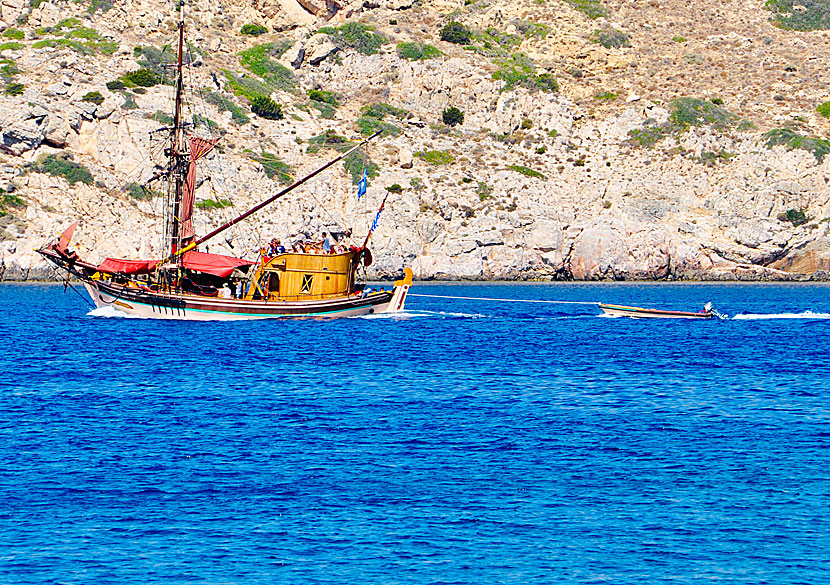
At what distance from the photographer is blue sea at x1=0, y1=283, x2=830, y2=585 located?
61.9 ft

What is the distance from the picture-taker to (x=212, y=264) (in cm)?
7062

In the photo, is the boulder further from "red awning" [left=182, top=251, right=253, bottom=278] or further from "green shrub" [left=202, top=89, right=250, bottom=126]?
"red awning" [left=182, top=251, right=253, bottom=278]

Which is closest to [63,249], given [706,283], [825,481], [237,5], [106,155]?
[106,155]

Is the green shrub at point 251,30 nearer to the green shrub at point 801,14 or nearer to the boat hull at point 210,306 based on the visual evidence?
the boat hull at point 210,306

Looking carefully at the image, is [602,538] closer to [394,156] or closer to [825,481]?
[825,481]

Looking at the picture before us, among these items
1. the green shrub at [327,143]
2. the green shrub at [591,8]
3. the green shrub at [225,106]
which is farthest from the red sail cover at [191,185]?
the green shrub at [591,8]

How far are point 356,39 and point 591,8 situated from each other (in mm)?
40649

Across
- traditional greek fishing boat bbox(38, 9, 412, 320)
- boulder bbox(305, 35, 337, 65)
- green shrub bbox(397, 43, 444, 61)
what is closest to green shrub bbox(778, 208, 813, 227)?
green shrub bbox(397, 43, 444, 61)

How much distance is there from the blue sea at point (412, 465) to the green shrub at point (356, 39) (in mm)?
92548

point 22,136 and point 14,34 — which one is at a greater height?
point 14,34

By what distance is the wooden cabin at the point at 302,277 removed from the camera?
227 ft

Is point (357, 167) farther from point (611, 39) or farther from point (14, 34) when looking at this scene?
point (611, 39)

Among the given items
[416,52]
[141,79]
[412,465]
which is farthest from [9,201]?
[412,465]

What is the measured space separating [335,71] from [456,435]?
116 meters
